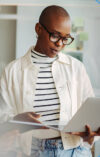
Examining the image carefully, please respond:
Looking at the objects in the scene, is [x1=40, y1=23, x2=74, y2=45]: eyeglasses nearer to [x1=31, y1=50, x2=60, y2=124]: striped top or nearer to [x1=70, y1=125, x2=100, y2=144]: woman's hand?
[x1=31, y1=50, x2=60, y2=124]: striped top

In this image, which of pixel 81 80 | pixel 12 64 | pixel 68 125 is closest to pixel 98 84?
pixel 81 80

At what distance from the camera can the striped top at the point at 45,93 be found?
71 centimetres

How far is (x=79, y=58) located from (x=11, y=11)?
0.84 feet

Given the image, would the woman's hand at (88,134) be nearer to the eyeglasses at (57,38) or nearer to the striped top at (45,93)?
the striped top at (45,93)

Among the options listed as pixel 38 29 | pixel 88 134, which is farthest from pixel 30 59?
pixel 88 134

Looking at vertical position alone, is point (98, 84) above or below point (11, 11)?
below

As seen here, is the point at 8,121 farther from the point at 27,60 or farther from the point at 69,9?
the point at 69,9

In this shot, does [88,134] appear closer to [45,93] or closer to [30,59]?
[45,93]

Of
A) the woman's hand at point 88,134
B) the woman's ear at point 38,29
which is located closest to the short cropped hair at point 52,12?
the woman's ear at point 38,29

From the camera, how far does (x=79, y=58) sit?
73 cm

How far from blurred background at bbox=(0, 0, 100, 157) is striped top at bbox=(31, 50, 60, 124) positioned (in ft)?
0.18

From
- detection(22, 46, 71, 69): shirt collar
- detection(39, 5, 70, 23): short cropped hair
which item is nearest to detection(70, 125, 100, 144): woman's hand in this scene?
detection(22, 46, 71, 69): shirt collar

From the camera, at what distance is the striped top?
2.33ft

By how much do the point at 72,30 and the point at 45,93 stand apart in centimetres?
20
